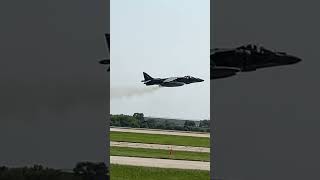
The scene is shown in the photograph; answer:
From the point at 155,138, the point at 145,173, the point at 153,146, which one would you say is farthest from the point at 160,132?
the point at 145,173

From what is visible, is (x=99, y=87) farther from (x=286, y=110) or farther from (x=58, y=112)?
(x=286, y=110)

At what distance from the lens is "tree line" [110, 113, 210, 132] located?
6.43 meters

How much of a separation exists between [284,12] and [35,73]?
10.3 feet

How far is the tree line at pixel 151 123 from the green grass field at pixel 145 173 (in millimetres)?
536

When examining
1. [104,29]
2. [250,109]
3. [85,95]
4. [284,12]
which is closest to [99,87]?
[85,95]

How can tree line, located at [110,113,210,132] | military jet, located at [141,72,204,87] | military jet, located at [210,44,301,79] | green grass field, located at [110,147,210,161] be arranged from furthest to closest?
1. green grass field, located at [110,147,210,161]
2. military jet, located at [141,72,204,87]
3. tree line, located at [110,113,210,132]
4. military jet, located at [210,44,301,79]

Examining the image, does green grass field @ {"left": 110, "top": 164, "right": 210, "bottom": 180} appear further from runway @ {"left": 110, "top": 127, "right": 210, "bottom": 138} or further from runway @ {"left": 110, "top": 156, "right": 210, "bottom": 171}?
runway @ {"left": 110, "top": 127, "right": 210, "bottom": 138}

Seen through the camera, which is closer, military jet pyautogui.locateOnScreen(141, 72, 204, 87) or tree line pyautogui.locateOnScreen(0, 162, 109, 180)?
military jet pyautogui.locateOnScreen(141, 72, 204, 87)

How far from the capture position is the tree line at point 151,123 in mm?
6426

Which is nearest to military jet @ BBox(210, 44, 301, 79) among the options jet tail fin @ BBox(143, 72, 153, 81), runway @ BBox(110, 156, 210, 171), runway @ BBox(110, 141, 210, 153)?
jet tail fin @ BBox(143, 72, 153, 81)

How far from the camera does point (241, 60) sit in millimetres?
6480

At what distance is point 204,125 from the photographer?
21.1ft

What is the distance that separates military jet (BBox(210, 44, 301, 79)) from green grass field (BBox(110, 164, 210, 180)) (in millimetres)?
1257

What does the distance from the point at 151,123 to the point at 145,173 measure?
2.11 ft
